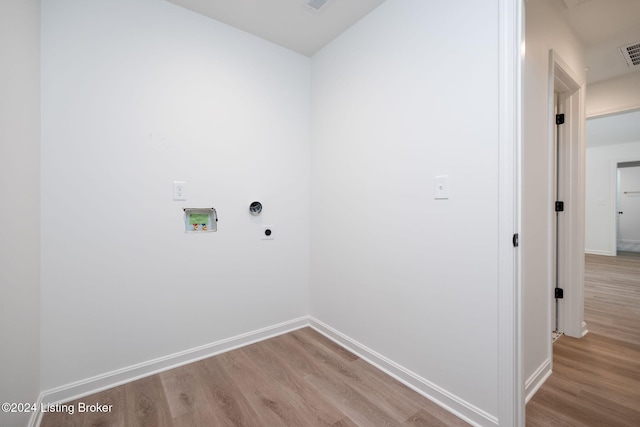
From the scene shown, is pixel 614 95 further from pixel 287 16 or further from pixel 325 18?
pixel 287 16

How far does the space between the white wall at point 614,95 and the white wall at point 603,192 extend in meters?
4.30

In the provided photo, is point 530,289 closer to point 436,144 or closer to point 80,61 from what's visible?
point 436,144

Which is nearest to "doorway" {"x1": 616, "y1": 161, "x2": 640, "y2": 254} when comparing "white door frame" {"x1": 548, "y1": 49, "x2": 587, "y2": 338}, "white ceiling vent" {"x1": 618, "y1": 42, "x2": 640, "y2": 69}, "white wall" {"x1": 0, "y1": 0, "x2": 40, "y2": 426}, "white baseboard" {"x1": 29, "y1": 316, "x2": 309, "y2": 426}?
"white ceiling vent" {"x1": 618, "y1": 42, "x2": 640, "y2": 69}

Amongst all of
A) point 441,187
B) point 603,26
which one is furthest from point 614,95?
point 441,187

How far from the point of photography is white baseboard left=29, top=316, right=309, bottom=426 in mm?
1552

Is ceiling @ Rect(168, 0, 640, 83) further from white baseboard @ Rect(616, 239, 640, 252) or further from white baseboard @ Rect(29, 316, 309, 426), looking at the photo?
white baseboard @ Rect(616, 239, 640, 252)

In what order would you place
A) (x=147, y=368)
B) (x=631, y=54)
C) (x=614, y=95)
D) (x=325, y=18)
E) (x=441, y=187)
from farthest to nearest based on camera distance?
(x=614, y=95)
(x=631, y=54)
(x=325, y=18)
(x=147, y=368)
(x=441, y=187)

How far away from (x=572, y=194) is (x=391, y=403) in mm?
2314

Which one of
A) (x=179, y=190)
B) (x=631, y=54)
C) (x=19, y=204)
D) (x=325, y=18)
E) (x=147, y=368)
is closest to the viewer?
(x=19, y=204)

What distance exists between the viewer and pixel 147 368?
71.5 inches

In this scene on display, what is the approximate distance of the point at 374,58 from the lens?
6.44ft

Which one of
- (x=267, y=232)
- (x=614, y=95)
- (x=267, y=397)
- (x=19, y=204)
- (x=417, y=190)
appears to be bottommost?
(x=267, y=397)

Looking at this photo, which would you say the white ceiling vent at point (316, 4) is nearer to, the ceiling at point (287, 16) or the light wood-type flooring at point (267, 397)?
the ceiling at point (287, 16)

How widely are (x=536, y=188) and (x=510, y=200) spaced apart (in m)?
0.63
